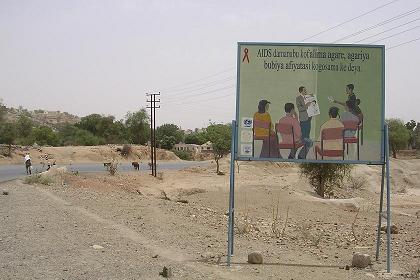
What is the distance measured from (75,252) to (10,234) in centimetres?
235

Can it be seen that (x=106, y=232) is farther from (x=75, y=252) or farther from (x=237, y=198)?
(x=237, y=198)

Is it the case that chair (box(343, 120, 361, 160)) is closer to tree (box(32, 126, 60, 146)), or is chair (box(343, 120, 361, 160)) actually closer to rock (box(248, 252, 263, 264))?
rock (box(248, 252, 263, 264))

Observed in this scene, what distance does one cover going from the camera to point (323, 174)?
32.3 meters

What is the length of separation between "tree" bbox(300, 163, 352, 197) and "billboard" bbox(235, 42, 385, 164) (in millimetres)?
23328

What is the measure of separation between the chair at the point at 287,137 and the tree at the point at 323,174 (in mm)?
23420

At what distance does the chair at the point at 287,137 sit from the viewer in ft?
28.2

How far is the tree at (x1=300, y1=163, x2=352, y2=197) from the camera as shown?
31.9m

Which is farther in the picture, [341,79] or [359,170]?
[359,170]

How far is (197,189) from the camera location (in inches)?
1105

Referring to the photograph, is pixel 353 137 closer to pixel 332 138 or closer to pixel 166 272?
pixel 332 138

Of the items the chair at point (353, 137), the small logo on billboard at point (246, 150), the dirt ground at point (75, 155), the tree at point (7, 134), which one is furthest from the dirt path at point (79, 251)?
the tree at point (7, 134)

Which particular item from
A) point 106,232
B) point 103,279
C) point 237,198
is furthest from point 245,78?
point 237,198

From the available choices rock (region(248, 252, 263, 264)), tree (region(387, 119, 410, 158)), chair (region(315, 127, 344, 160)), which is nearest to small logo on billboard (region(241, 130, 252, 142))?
chair (region(315, 127, 344, 160))

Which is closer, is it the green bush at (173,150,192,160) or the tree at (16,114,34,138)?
the tree at (16,114,34,138)
